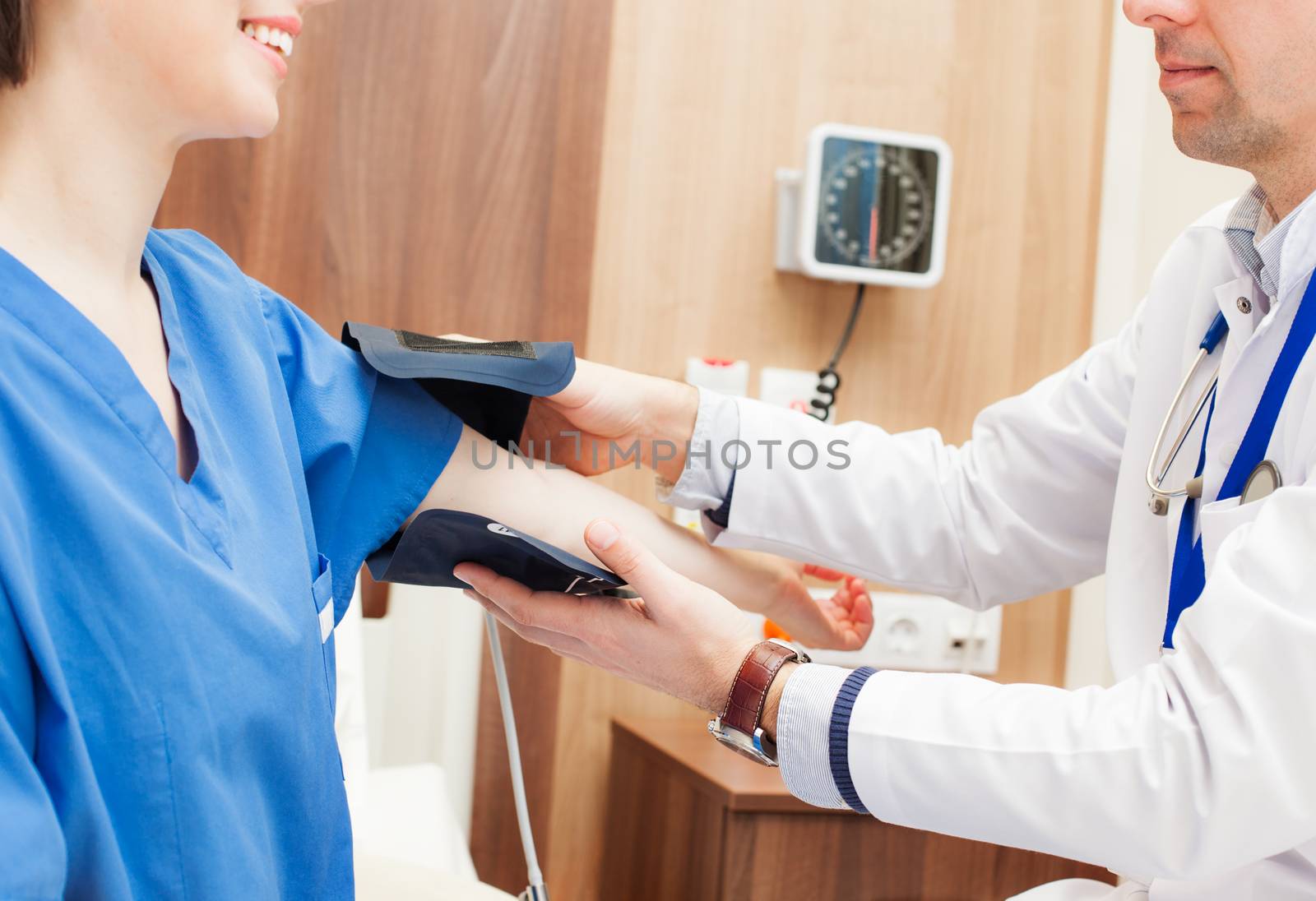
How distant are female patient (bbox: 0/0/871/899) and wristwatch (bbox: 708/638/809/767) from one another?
0.32 m

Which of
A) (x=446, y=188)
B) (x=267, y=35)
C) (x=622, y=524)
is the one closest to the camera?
(x=267, y=35)

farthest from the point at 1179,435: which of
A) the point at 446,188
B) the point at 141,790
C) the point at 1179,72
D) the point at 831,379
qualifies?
the point at 446,188

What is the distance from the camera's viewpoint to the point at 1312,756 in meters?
0.79

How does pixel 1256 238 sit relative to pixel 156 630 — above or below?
above

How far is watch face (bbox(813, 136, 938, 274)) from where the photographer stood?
1766 millimetres

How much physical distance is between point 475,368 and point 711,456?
38cm

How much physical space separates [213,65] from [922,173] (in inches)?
49.8

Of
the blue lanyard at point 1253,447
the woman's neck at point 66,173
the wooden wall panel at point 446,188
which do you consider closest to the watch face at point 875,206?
the wooden wall panel at point 446,188

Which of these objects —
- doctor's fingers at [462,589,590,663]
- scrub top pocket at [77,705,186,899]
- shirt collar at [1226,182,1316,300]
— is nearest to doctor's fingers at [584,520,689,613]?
doctor's fingers at [462,589,590,663]

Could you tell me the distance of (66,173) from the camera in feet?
2.49

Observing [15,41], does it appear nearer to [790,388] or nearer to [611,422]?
[611,422]

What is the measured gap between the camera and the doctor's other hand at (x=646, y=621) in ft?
3.18

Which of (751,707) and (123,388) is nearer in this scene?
(123,388)

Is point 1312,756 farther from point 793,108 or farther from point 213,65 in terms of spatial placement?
point 793,108
